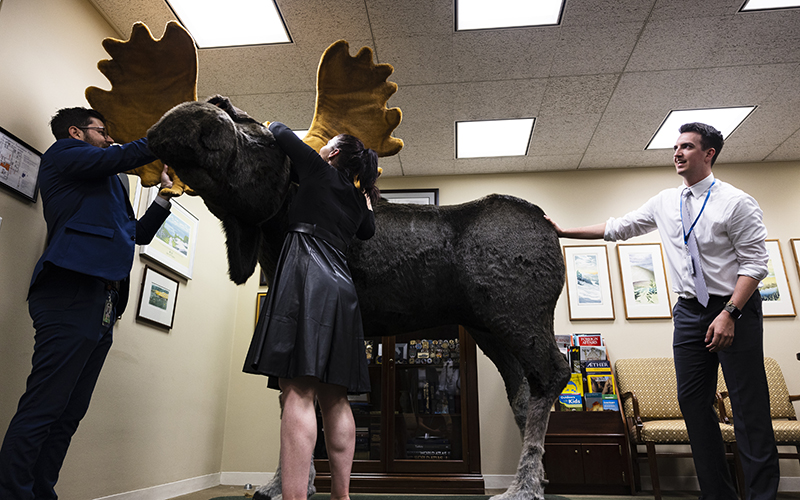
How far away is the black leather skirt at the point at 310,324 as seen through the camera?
1.33 meters

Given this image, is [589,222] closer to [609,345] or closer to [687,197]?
[609,345]

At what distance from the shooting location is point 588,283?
14.8 feet

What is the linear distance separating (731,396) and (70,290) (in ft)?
8.24

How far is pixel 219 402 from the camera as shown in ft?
13.6

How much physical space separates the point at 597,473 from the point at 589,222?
7.26ft

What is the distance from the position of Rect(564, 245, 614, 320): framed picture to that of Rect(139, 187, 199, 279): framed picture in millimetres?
3180

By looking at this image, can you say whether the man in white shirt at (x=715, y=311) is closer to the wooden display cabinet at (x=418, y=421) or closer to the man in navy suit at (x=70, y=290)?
the wooden display cabinet at (x=418, y=421)

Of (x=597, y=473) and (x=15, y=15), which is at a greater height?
(x=15, y=15)

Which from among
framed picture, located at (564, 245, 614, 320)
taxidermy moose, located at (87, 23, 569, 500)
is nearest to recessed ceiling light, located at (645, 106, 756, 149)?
framed picture, located at (564, 245, 614, 320)

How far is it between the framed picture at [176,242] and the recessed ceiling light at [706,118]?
3.73 m

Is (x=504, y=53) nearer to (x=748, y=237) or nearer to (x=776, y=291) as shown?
(x=748, y=237)

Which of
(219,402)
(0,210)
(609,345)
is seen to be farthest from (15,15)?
(609,345)

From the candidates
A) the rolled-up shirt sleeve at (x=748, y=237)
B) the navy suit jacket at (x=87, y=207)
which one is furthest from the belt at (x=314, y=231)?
the rolled-up shirt sleeve at (x=748, y=237)

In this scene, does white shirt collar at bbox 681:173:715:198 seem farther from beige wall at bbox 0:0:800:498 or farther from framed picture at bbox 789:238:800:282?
framed picture at bbox 789:238:800:282
